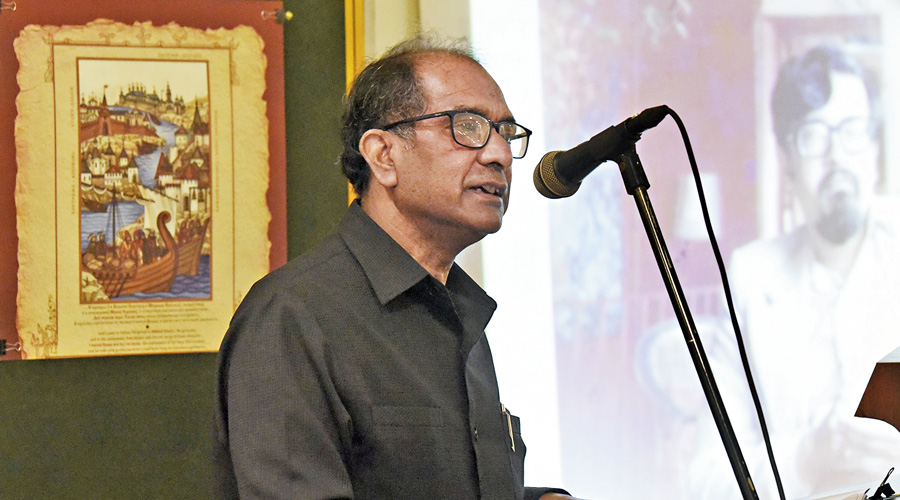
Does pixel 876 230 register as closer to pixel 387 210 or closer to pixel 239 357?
pixel 387 210

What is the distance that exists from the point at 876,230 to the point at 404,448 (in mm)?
1865

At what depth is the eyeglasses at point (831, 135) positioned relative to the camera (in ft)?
7.70

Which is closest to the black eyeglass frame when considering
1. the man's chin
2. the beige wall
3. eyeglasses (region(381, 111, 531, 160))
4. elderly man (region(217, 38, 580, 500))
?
the man's chin

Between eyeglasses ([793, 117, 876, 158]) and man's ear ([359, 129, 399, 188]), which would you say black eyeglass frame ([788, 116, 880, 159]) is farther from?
man's ear ([359, 129, 399, 188])

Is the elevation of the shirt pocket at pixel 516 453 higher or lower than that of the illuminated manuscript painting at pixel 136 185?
lower

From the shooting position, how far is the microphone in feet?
3.31

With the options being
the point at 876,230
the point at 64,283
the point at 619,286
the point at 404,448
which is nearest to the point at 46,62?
the point at 64,283

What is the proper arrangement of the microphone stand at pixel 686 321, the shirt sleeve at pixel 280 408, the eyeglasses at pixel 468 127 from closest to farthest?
the microphone stand at pixel 686 321 → the shirt sleeve at pixel 280 408 → the eyeglasses at pixel 468 127

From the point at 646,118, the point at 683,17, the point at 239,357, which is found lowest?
the point at 239,357

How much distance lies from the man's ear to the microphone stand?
433mm

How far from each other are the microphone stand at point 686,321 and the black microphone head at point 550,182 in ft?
0.33

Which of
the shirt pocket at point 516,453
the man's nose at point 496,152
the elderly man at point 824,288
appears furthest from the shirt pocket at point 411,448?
the elderly man at point 824,288

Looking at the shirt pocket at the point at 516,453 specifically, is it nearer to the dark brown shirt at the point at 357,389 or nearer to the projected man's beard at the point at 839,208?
the dark brown shirt at the point at 357,389

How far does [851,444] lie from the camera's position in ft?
7.57
